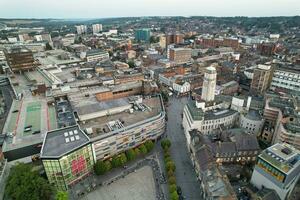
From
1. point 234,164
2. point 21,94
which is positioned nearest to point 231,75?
point 234,164

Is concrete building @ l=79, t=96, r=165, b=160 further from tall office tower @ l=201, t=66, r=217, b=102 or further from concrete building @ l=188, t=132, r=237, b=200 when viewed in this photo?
tall office tower @ l=201, t=66, r=217, b=102

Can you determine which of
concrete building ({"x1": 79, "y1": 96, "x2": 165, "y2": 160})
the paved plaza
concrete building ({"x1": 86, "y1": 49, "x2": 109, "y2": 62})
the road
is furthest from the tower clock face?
concrete building ({"x1": 86, "y1": 49, "x2": 109, "y2": 62})

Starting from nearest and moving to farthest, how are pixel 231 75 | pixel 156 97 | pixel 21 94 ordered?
pixel 156 97
pixel 21 94
pixel 231 75

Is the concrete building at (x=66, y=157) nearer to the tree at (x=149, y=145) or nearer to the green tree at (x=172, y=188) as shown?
the tree at (x=149, y=145)

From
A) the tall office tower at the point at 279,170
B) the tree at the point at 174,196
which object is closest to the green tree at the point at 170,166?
the tree at the point at 174,196

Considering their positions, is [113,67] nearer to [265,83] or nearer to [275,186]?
[265,83]

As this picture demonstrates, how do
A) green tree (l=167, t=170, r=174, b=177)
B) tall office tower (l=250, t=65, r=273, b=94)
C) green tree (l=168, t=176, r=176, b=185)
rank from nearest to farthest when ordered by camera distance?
1. green tree (l=168, t=176, r=176, b=185)
2. green tree (l=167, t=170, r=174, b=177)
3. tall office tower (l=250, t=65, r=273, b=94)

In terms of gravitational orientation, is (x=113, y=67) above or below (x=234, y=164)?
above
